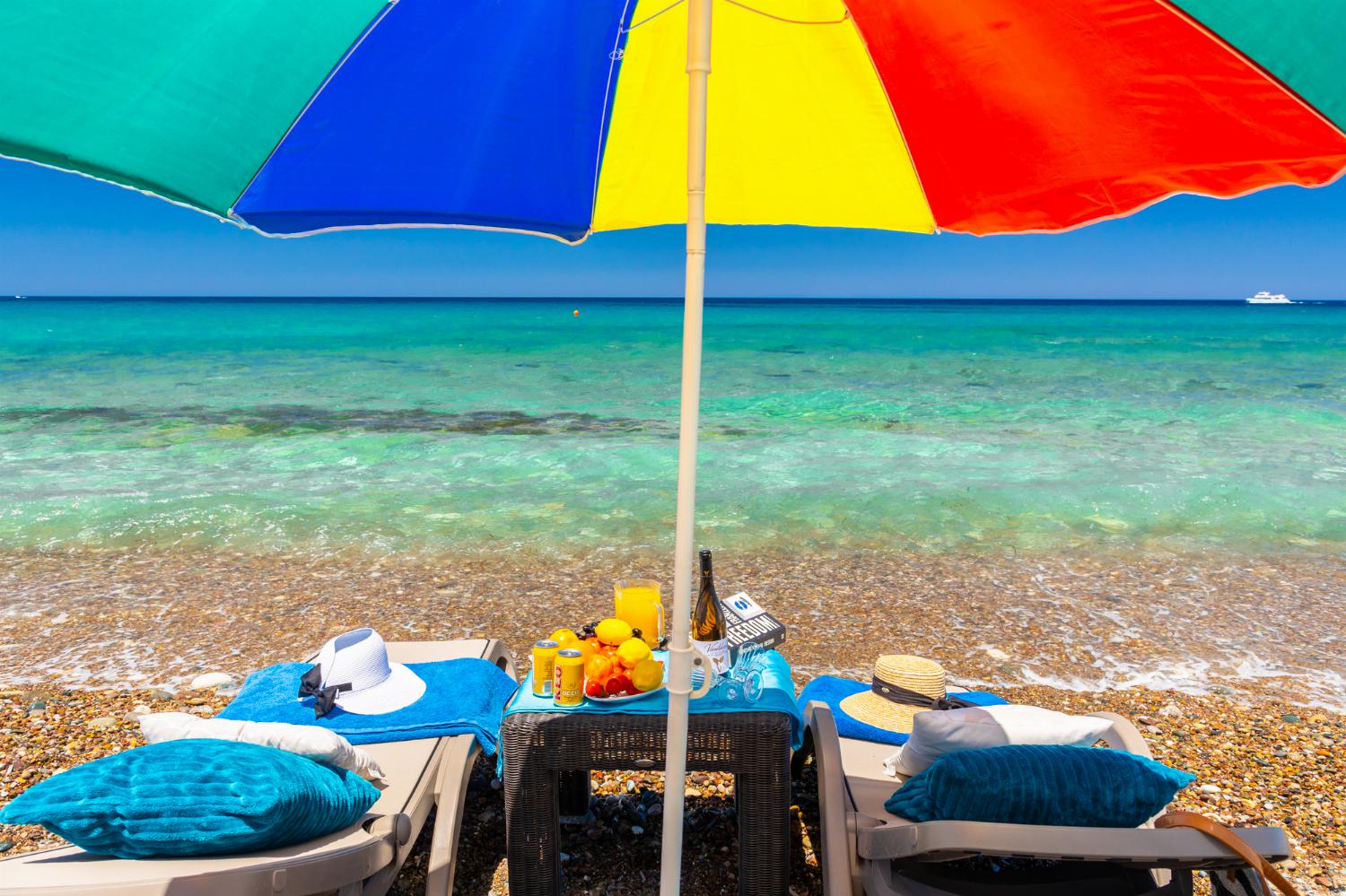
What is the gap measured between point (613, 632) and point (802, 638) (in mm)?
2562

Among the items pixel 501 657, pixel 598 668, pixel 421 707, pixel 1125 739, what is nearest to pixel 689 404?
pixel 598 668

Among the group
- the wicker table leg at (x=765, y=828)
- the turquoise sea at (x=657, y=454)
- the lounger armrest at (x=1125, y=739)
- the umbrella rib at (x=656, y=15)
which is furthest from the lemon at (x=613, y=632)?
the turquoise sea at (x=657, y=454)

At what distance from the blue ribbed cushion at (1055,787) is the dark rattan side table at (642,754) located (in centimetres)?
51

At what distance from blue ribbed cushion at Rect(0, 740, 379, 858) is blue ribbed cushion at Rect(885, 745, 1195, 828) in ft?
5.11

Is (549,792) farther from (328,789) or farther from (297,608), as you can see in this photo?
(297,608)

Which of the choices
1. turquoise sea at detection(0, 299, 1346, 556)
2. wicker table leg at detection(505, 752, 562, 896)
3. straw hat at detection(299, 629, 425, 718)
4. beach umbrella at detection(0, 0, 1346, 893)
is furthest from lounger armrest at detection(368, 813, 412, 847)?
turquoise sea at detection(0, 299, 1346, 556)

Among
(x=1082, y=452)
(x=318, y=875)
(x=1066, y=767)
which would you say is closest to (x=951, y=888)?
(x=1066, y=767)

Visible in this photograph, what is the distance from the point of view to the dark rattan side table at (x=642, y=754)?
248 cm

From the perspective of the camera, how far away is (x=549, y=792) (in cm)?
254

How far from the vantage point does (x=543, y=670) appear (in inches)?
104

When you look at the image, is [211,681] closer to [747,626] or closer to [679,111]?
[747,626]

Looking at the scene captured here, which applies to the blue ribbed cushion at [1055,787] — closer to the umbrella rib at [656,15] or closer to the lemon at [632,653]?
the lemon at [632,653]

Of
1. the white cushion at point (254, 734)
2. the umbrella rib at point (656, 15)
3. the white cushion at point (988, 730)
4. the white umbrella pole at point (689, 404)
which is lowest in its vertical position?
the white cushion at point (988, 730)

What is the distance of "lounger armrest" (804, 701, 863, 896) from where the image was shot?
2.30 meters
